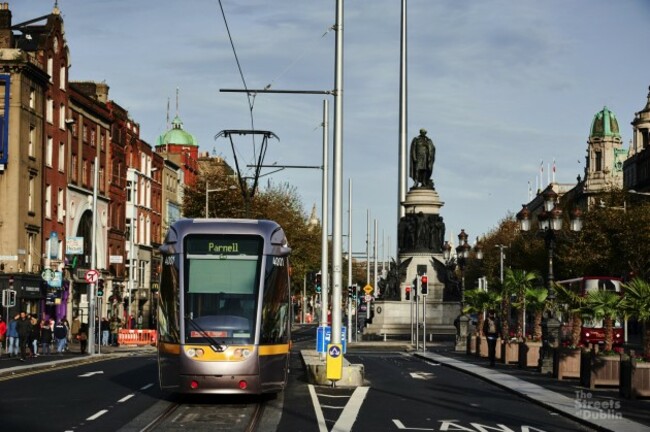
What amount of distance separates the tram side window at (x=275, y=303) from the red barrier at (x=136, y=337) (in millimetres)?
44525

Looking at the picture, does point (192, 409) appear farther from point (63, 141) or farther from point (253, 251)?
point (63, 141)

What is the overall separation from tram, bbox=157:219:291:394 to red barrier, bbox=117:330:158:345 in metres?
44.9

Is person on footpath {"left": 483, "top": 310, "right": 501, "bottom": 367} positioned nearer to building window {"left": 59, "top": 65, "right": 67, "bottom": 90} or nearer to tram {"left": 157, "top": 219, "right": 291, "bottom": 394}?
tram {"left": 157, "top": 219, "right": 291, "bottom": 394}

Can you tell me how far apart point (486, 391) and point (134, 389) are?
8.23 metres

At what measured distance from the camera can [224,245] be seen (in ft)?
81.1

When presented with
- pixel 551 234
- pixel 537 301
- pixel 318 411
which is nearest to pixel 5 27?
pixel 551 234

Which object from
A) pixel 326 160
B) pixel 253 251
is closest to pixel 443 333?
pixel 326 160

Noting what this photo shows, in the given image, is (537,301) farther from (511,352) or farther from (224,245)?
(224,245)

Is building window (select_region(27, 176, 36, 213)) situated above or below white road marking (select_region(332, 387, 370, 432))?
above

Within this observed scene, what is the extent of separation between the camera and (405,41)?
287 feet

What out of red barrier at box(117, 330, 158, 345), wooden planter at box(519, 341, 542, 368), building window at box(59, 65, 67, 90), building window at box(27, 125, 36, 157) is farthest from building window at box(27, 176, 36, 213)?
wooden planter at box(519, 341, 542, 368)

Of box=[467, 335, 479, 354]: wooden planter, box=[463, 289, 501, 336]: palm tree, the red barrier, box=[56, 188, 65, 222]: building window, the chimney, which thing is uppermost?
the chimney

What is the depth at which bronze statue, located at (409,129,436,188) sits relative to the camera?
73.8 meters

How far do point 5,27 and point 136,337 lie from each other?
18.8 meters
